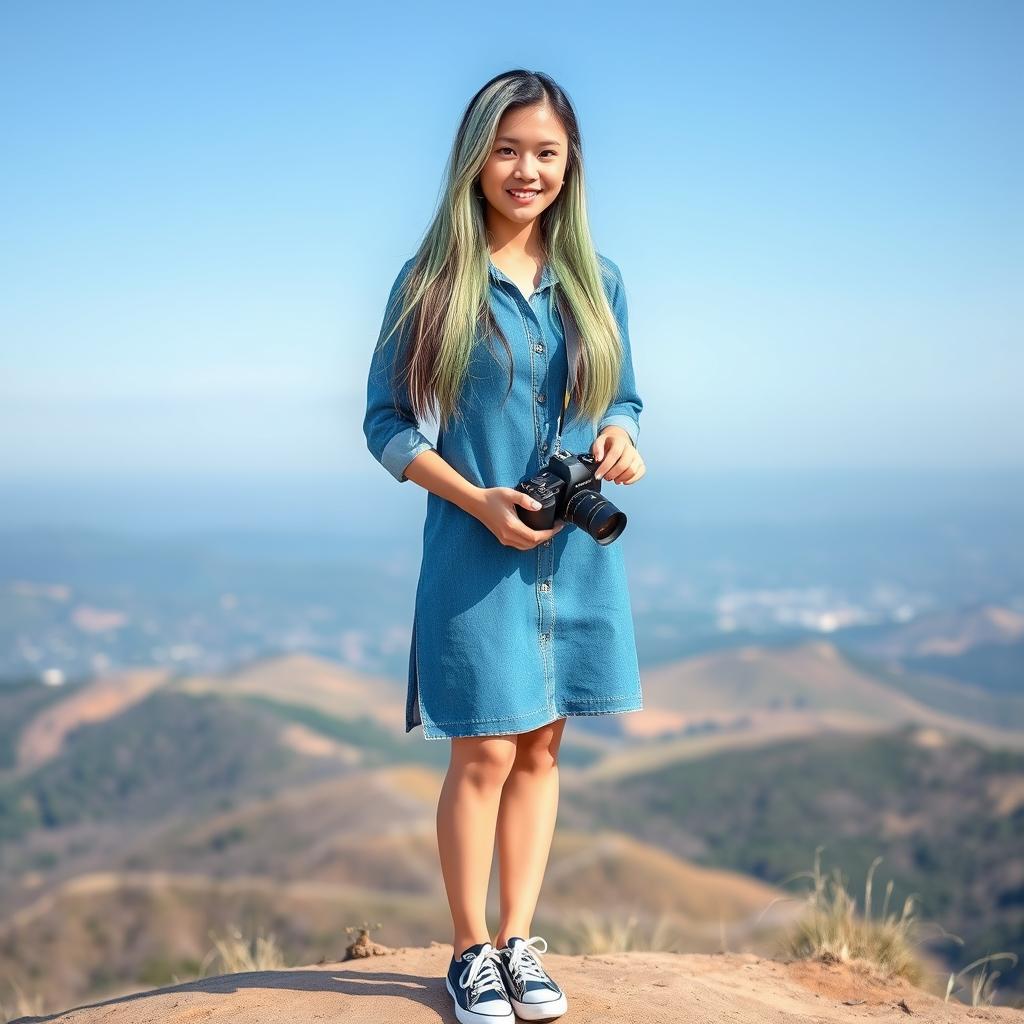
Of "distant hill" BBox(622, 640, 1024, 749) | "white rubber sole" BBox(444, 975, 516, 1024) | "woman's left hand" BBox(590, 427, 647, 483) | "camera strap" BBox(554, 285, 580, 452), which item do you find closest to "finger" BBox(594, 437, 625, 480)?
"woman's left hand" BBox(590, 427, 647, 483)

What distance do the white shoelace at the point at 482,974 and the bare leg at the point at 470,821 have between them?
0.20 ft

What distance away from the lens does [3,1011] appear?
6.00 m

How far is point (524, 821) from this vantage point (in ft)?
12.0

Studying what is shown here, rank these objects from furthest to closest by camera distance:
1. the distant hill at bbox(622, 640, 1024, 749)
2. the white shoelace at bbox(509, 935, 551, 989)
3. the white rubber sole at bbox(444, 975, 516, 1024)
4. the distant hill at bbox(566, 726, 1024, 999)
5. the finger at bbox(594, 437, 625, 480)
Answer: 1. the distant hill at bbox(622, 640, 1024, 749)
2. the distant hill at bbox(566, 726, 1024, 999)
3. the white shoelace at bbox(509, 935, 551, 989)
4. the white rubber sole at bbox(444, 975, 516, 1024)
5. the finger at bbox(594, 437, 625, 480)

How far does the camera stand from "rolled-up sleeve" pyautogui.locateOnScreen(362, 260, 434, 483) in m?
3.42

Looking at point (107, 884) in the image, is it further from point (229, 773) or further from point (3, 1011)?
point (3, 1011)

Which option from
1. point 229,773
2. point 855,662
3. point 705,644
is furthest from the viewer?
point 705,644

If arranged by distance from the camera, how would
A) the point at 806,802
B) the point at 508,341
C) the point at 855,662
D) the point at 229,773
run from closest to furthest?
the point at 508,341, the point at 806,802, the point at 229,773, the point at 855,662

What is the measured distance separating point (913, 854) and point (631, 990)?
2449 inches

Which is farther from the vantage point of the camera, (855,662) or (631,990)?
(855,662)

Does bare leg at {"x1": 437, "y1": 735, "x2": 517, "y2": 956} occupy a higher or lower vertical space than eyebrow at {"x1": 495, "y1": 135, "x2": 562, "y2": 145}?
lower

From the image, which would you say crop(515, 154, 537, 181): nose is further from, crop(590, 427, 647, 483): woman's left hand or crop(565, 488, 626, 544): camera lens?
crop(565, 488, 626, 544): camera lens

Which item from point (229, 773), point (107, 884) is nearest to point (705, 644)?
point (229, 773)

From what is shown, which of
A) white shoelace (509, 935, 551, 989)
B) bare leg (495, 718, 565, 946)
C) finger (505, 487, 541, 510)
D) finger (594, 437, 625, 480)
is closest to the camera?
finger (505, 487, 541, 510)
